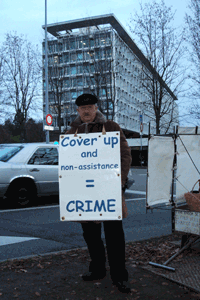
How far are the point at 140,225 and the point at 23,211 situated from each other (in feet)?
10.6

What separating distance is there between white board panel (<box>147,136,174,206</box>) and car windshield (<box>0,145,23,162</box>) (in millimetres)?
5756

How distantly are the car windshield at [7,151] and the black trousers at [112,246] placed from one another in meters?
6.02

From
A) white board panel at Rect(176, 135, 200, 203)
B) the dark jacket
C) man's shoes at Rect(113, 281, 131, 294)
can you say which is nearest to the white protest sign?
the dark jacket

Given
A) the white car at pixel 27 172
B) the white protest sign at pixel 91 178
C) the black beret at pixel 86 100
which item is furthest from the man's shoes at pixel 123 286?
the white car at pixel 27 172

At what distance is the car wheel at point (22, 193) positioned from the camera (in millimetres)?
8867

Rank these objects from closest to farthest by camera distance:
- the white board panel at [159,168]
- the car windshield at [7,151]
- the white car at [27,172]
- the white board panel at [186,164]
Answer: the white board panel at [159,168], the white board panel at [186,164], the white car at [27,172], the car windshield at [7,151]

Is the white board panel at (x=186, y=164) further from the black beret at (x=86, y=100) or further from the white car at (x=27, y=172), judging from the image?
the white car at (x=27, y=172)

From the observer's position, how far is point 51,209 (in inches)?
352

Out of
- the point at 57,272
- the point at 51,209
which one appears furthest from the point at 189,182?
the point at 51,209

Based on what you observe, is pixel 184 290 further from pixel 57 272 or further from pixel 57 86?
pixel 57 86

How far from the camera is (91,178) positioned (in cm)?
344

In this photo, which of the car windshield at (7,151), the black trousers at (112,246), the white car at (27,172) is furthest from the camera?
the car windshield at (7,151)

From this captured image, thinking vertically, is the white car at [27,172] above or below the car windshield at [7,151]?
below

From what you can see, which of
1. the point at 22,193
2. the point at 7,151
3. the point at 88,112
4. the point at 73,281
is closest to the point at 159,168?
the point at 88,112
